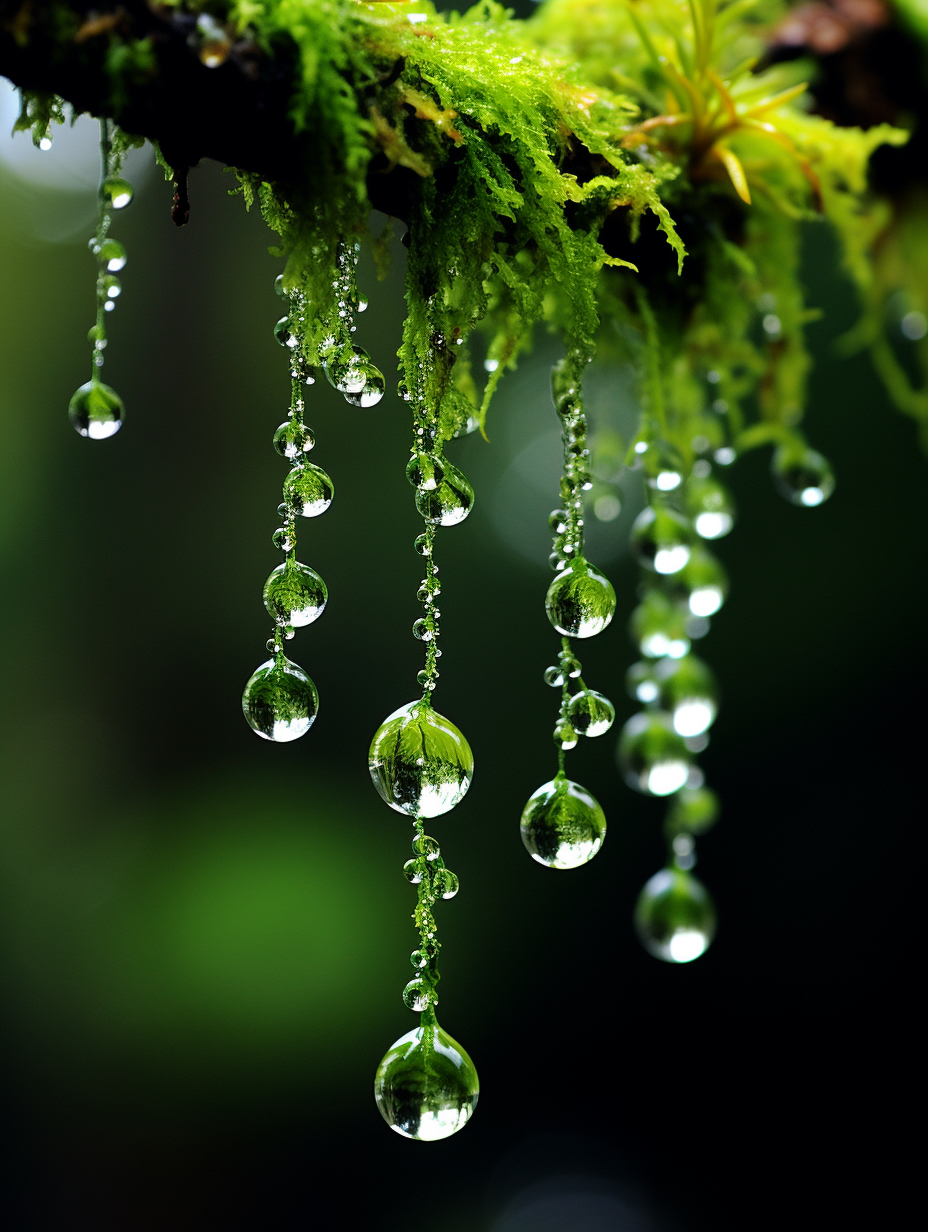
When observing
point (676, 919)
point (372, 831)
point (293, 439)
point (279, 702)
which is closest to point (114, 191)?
point (293, 439)

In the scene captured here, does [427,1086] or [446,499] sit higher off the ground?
[446,499]

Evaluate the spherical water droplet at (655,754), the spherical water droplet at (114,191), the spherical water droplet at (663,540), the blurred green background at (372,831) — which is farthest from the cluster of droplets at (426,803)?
the blurred green background at (372,831)

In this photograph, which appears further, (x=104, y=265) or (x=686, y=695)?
(x=686, y=695)

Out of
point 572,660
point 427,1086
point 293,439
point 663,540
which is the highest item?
point 663,540

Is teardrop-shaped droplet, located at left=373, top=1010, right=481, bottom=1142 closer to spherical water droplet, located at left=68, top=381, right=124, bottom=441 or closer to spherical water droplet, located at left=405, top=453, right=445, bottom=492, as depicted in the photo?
spherical water droplet, located at left=405, top=453, right=445, bottom=492

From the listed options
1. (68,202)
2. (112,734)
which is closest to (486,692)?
(112,734)

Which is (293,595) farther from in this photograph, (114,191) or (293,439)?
(114,191)

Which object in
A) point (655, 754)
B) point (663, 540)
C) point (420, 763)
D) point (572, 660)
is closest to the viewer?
point (420, 763)

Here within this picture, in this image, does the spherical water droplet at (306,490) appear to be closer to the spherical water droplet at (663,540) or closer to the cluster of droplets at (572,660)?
the cluster of droplets at (572,660)
